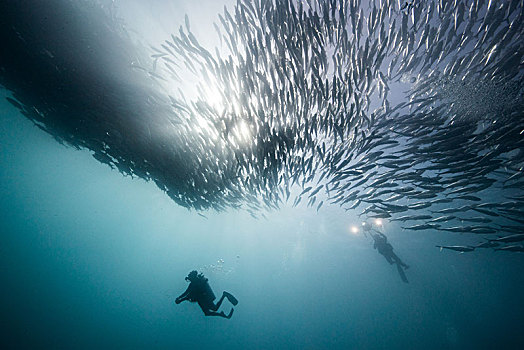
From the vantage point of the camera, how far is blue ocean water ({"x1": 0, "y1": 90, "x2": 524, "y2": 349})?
30.2 m

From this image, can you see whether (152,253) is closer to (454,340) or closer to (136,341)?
(136,341)

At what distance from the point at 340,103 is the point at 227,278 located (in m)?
99.2

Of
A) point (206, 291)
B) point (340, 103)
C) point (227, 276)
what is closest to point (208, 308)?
point (206, 291)

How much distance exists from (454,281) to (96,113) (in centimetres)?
7352

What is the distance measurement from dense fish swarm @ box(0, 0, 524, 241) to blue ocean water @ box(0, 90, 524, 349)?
1624 cm

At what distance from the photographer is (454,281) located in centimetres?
4906

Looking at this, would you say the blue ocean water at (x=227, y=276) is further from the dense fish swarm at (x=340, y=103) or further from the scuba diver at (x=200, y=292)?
the scuba diver at (x=200, y=292)

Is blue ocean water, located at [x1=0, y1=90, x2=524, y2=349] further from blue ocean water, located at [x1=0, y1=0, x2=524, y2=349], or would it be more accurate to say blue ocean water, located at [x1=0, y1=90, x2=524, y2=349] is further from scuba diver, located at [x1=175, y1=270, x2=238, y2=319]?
scuba diver, located at [x1=175, y1=270, x2=238, y2=319]

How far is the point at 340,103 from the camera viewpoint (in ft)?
17.4

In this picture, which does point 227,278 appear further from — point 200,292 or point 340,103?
point 340,103

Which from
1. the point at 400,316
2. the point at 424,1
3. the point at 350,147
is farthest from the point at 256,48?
the point at 400,316

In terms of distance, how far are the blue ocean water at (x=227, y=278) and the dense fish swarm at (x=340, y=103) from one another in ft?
53.3

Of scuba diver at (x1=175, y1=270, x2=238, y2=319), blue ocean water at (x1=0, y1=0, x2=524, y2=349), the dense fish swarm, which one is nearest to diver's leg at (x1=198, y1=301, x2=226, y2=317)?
scuba diver at (x1=175, y1=270, x2=238, y2=319)

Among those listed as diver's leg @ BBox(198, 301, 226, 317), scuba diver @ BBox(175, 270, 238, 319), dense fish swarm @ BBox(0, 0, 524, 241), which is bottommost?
diver's leg @ BBox(198, 301, 226, 317)
